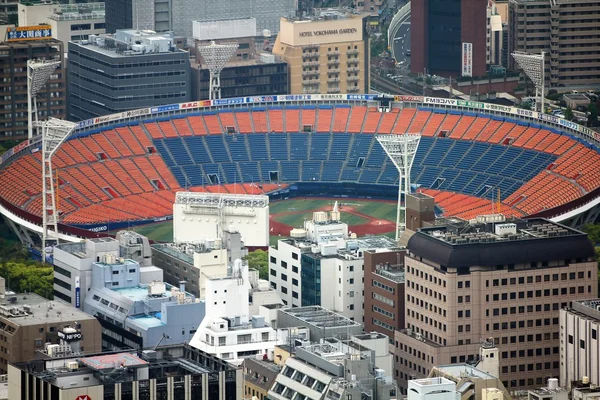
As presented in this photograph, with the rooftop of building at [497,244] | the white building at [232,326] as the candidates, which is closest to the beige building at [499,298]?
the rooftop of building at [497,244]

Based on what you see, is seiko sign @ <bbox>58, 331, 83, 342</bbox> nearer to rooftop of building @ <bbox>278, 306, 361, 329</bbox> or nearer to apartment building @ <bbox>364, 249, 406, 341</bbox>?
rooftop of building @ <bbox>278, 306, 361, 329</bbox>

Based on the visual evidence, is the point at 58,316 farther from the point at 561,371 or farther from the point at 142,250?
the point at 561,371

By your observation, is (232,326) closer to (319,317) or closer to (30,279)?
(319,317)

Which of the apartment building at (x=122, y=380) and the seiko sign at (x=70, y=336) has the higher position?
the apartment building at (x=122, y=380)

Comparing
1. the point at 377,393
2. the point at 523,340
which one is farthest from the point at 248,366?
the point at 523,340

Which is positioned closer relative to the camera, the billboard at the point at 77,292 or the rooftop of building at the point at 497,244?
the rooftop of building at the point at 497,244

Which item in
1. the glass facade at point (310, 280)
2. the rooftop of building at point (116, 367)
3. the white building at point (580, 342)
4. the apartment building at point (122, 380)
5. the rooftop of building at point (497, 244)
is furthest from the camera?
the glass facade at point (310, 280)

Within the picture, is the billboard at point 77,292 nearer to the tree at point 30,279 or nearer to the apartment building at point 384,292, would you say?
the tree at point 30,279
